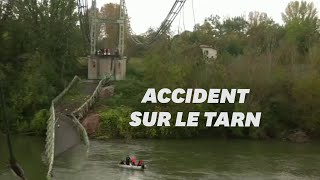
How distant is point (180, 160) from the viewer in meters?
29.5

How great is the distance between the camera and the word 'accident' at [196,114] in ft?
131

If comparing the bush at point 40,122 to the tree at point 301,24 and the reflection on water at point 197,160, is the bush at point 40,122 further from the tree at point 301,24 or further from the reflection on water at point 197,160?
the tree at point 301,24

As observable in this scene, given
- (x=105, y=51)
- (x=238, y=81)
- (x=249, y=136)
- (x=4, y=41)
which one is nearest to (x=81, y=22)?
(x=105, y=51)

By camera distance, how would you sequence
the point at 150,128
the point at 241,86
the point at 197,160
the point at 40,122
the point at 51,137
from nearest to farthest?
the point at 51,137 < the point at 197,160 < the point at 40,122 < the point at 150,128 < the point at 241,86

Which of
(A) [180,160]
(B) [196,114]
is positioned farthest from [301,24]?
(A) [180,160]

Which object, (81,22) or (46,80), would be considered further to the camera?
(81,22)

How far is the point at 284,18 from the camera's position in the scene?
261 feet

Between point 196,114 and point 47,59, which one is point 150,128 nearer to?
point 196,114

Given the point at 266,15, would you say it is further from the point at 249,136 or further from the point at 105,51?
the point at 249,136

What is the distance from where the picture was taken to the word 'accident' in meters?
39.8

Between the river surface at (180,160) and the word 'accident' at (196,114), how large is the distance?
2.25m

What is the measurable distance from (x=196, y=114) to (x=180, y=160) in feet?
35.3

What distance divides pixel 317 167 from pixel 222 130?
42.4 feet

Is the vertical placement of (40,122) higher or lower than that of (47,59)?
lower
